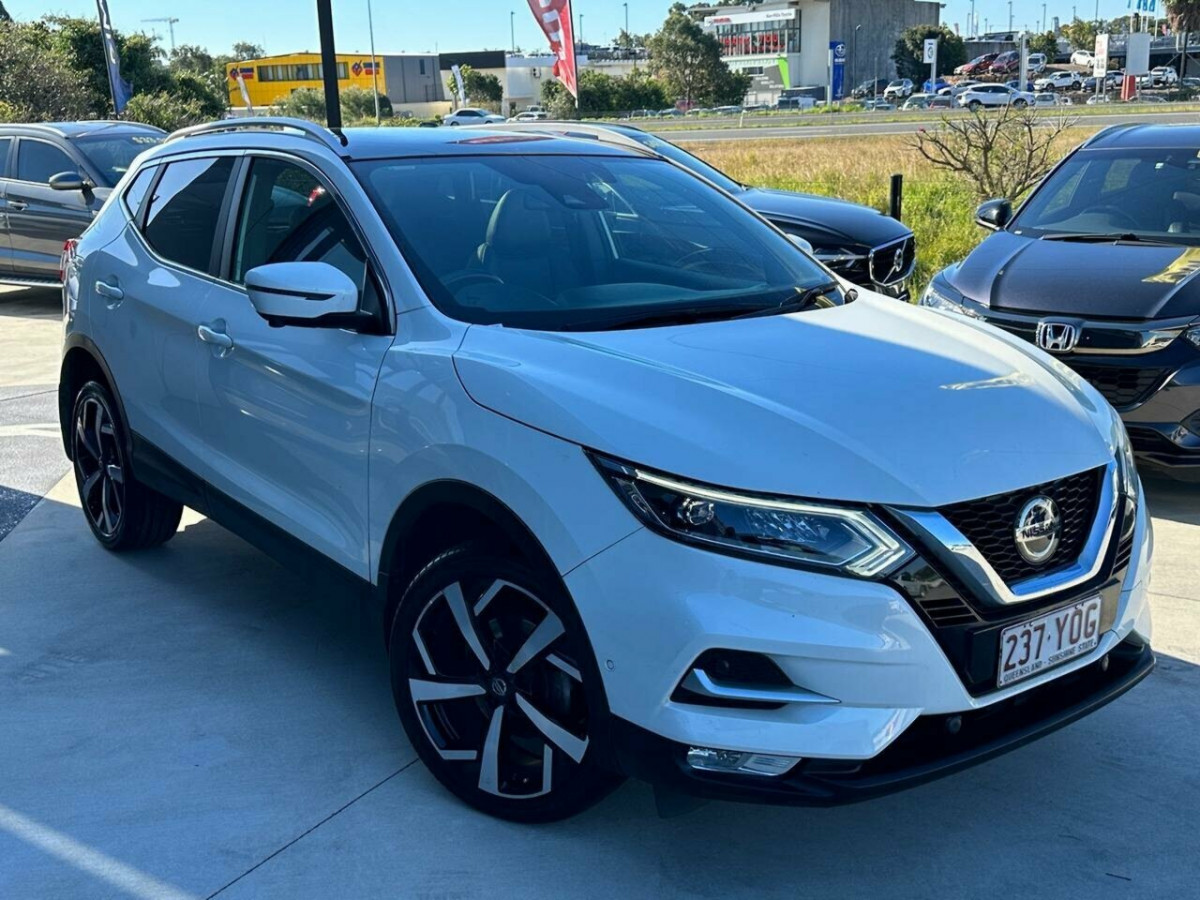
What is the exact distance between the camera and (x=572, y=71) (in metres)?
21.0

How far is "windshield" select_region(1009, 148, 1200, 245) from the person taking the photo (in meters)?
6.70

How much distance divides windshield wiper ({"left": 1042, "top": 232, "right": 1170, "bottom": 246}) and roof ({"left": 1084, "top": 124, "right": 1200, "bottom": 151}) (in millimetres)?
823

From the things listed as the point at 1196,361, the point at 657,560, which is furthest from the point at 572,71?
the point at 657,560

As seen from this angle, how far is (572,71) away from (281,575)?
56.6 ft

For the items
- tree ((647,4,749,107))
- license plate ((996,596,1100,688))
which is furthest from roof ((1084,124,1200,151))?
tree ((647,4,749,107))

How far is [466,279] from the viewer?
3.52 meters

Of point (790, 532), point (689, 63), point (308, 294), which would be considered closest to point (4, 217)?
point (308, 294)

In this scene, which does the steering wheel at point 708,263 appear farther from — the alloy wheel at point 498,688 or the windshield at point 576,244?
the alloy wheel at point 498,688

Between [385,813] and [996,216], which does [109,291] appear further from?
[996,216]

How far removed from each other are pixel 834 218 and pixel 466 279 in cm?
670

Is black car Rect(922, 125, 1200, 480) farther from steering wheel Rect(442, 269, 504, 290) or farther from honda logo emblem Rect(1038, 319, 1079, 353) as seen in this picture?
steering wheel Rect(442, 269, 504, 290)

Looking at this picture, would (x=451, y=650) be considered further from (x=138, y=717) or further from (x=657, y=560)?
(x=138, y=717)

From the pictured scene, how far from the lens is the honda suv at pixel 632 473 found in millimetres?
2592

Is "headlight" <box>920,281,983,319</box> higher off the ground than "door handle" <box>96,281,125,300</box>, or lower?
lower
